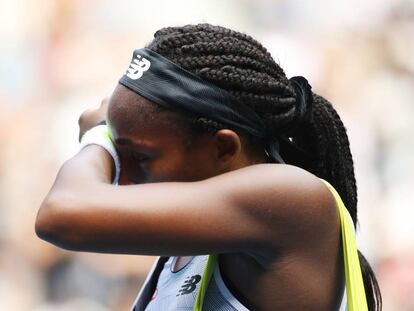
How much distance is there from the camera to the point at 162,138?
1.48 m

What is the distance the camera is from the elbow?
137cm

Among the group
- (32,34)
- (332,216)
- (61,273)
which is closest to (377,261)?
(61,273)

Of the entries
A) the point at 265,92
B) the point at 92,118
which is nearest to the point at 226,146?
the point at 265,92

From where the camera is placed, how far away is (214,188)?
1.42 meters

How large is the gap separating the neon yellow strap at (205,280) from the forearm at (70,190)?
238 mm

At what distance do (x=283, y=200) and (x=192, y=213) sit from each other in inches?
6.3

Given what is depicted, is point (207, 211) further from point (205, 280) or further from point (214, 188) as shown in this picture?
point (205, 280)

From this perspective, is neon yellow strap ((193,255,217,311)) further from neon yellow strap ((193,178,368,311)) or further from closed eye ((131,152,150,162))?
closed eye ((131,152,150,162))

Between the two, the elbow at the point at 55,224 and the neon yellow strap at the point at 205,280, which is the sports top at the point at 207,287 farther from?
the elbow at the point at 55,224

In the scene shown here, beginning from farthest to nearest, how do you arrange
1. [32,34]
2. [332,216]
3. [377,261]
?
[32,34]
[377,261]
[332,216]

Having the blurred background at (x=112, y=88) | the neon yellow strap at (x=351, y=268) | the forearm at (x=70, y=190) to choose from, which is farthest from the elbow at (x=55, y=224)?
the blurred background at (x=112, y=88)

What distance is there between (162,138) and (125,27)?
2.98 meters

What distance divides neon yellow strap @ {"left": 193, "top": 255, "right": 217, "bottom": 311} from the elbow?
0.27m

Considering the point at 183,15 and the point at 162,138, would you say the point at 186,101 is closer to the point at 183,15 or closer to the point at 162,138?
the point at 162,138
